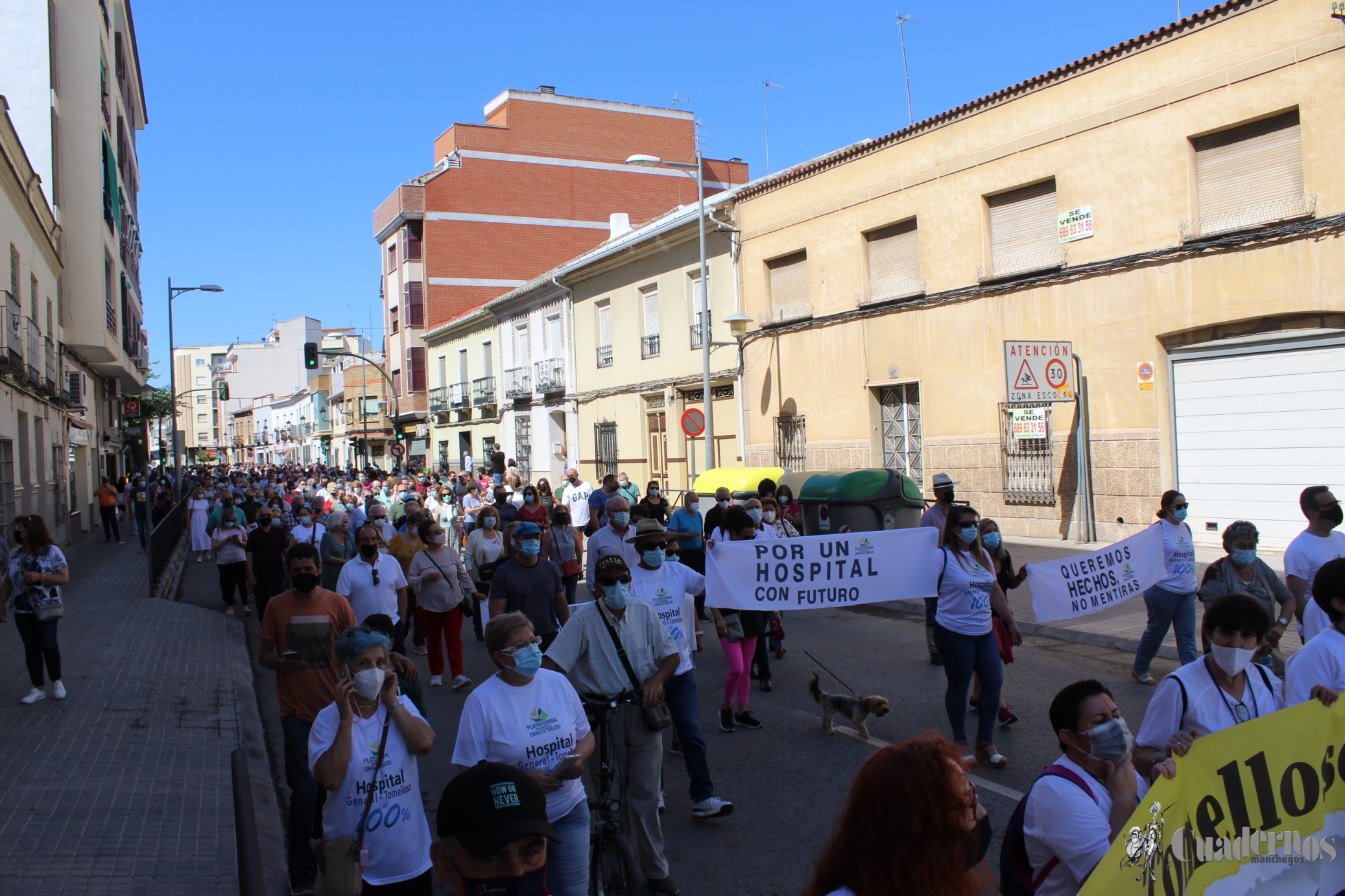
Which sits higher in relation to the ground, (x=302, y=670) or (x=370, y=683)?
(x=370, y=683)

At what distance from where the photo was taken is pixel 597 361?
99.6ft

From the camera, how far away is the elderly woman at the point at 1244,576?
6.23 m

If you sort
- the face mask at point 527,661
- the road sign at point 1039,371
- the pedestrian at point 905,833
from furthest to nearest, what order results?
the road sign at point 1039,371, the face mask at point 527,661, the pedestrian at point 905,833

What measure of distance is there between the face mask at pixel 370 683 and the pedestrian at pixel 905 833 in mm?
2060

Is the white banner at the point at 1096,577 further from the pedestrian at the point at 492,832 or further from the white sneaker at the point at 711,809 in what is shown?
the pedestrian at the point at 492,832

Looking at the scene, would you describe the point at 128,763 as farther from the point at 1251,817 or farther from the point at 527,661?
the point at 1251,817

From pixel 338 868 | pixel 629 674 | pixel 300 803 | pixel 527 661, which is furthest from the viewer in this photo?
pixel 629 674

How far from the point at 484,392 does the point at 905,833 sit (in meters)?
37.7

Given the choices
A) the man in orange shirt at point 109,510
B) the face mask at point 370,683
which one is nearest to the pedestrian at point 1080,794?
the face mask at point 370,683

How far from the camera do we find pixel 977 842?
7.24 feet

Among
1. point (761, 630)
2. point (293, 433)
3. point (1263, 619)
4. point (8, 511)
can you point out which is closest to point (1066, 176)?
point (761, 630)

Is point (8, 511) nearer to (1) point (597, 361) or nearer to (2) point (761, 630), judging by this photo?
(2) point (761, 630)

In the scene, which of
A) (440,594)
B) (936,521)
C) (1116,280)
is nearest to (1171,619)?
(936,521)

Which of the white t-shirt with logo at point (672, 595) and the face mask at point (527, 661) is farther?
the white t-shirt with logo at point (672, 595)
